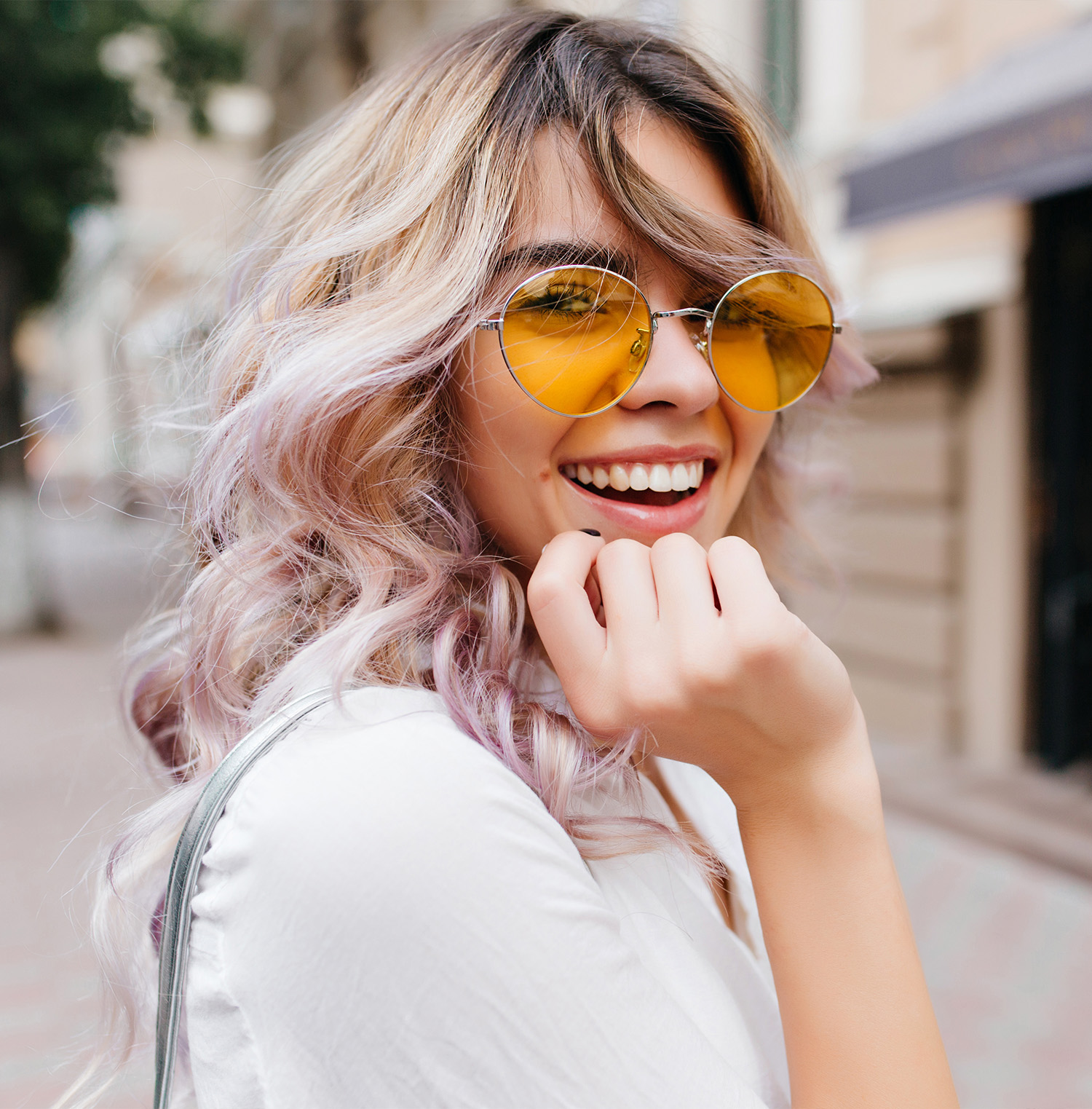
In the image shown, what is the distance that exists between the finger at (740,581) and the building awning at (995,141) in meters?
3.68

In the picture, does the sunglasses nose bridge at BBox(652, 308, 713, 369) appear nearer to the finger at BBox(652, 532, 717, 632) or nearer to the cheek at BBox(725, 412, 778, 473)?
the cheek at BBox(725, 412, 778, 473)

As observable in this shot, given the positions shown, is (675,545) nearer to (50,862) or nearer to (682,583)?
(682,583)

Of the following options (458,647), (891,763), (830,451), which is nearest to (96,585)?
(891,763)

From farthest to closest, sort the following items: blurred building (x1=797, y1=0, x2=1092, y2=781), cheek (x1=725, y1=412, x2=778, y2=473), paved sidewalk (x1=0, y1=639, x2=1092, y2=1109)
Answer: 1. blurred building (x1=797, y1=0, x2=1092, y2=781)
2. paved sidewalk (x1=0, y1=639, x2=1092, y2=1109)
3. cheek (x1=725, y1=412, x2=778, y2=473)

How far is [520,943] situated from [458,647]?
0.38m

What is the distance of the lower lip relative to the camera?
3.75 ft

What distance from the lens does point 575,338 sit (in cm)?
110

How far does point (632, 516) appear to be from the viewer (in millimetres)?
1144

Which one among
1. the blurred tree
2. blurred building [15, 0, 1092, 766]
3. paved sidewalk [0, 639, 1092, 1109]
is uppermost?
the blurred tree

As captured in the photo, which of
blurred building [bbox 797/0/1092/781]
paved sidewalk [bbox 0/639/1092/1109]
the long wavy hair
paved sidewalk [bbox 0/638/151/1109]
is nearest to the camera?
the long wavy hair

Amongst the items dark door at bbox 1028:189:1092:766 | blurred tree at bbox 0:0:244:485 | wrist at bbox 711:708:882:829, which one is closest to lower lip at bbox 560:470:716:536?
wrist at bbox 711:708:882:829

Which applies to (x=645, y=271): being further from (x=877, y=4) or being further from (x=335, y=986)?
(x=877, y=4)

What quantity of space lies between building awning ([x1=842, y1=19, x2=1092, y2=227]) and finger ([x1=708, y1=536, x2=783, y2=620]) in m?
3.68

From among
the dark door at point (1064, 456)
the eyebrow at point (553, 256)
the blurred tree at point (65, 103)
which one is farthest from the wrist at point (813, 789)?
the blurred tree at point (65, 103)
